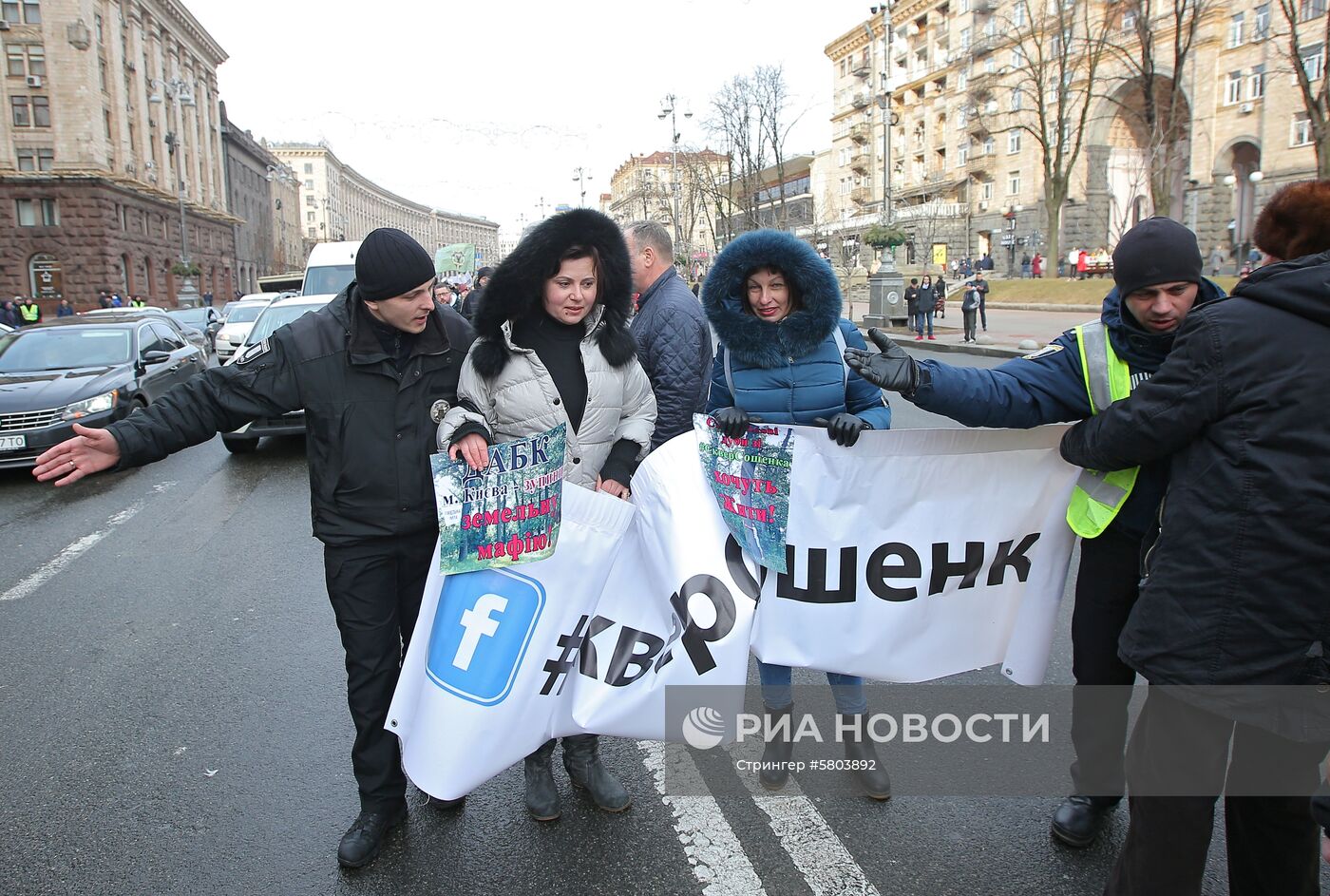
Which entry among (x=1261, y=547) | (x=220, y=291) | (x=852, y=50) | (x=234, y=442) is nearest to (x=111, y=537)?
(x=234, y=442)

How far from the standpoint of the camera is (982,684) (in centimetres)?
420

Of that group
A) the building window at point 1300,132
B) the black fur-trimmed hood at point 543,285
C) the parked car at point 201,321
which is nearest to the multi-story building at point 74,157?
the parked car at point 201,321

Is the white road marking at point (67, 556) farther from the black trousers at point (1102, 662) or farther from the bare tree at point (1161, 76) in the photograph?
the bare tree at point (1161, 76)

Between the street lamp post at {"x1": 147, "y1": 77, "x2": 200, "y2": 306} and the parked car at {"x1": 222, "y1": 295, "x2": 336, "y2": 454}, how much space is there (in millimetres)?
36277

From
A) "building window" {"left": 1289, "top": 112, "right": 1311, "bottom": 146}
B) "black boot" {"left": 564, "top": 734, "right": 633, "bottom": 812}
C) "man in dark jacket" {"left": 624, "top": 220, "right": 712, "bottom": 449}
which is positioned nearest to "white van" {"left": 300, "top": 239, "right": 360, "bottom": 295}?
"man in dark jacket" {"left": 624, "top": 220, "right": 712, "bottom": 449}

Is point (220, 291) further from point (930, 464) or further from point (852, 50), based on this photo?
point (930, 464)

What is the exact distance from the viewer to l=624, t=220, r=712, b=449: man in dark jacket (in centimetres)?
383

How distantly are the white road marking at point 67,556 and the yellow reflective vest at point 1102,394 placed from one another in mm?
6360

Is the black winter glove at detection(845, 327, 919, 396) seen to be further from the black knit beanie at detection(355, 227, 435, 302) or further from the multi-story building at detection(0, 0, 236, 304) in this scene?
the multi-story building at detection(0, 0, 236, 304)

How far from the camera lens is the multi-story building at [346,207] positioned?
126125mm

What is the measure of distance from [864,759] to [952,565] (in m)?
0.80

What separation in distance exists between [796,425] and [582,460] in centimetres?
78

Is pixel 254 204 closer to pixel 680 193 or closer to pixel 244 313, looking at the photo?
pixel 680 193

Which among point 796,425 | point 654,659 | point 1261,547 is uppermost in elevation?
point 796,425
